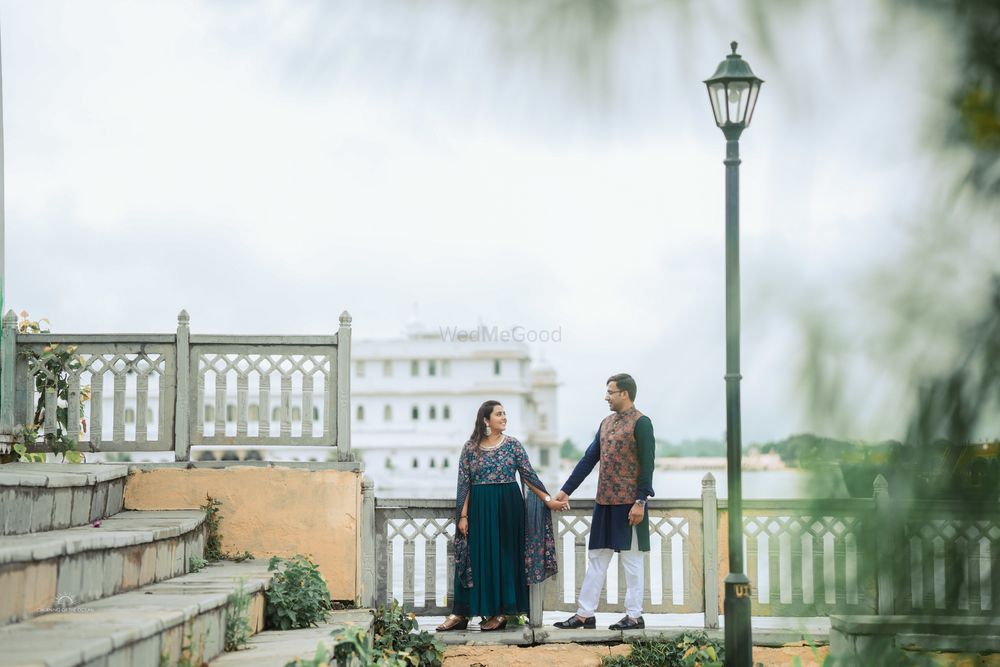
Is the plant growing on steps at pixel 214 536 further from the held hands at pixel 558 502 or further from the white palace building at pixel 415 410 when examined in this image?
the white palace building at pixel 415 410

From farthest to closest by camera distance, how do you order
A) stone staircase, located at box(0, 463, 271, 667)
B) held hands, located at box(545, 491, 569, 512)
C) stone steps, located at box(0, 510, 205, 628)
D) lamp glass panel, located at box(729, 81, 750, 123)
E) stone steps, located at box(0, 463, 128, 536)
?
1. held hands, located at box(545, 491, 569, 512)
2. stone steps, located at box(0, 463, 128, 536)
3. stone steps, located at box(0, 510, 205, 628)
4. stone staircase, located at box(0, 463, 271, 667)
5. lamp glass panel, located at box(729, 81, 750, 123)

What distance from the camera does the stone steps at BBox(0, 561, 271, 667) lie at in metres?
3.39

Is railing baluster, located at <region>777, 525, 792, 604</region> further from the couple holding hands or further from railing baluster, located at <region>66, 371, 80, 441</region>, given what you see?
railing baluster, located at <region>66, 371, 80, 441</region>

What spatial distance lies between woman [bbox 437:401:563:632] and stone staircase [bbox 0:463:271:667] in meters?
1.56

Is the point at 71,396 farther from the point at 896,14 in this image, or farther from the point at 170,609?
the point at 896,14

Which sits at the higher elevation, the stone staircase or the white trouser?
the stone staircase

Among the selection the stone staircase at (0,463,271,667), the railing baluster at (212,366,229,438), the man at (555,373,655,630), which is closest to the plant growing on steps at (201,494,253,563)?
the stone staircase at (0,463,271,667)

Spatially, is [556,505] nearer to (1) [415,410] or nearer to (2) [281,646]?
(2) [281,646]

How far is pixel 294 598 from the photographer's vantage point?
6.25m

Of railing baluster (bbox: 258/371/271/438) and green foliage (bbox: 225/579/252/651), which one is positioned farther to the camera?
railing baluster (bbox: 258/371/271/438)

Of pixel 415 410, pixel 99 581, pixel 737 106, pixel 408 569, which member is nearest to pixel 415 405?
pixel 415 410

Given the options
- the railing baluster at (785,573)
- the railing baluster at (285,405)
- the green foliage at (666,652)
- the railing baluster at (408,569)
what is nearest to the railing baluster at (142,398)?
the railing baluster at (285,405)

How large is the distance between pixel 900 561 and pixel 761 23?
0.35 m

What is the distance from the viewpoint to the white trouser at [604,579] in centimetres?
771
